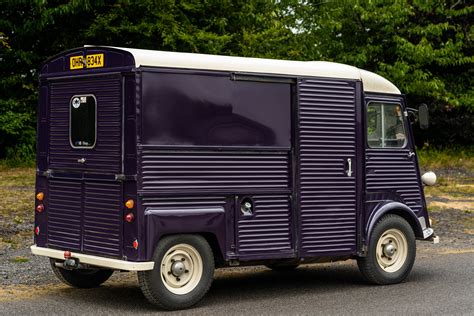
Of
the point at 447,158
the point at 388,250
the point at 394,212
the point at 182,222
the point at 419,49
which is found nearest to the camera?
the point at 182,222

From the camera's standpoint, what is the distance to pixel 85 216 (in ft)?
31.2

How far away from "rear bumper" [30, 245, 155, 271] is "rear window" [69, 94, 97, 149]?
3.69 feet

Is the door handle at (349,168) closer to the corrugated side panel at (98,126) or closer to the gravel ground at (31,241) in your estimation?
the corrugated side panel at (98,126)

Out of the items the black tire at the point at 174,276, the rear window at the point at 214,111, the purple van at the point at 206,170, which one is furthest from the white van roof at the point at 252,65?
the black tire at the point at 174,276

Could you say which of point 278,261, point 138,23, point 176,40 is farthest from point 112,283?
point 138,23

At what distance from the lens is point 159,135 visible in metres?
9.00

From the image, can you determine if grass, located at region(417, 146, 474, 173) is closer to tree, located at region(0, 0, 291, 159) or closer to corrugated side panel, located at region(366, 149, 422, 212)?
tree, located at region(0, 0, 291, 159)

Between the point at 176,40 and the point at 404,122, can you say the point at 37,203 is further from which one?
the point at 176,40

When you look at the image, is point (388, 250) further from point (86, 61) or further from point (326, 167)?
point (86, 61)

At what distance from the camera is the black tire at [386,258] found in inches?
418

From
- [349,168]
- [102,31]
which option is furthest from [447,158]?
[349,168]

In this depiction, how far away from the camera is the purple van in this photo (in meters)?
8.97

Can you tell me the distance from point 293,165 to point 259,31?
1753 centimetres

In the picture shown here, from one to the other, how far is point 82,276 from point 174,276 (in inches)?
64.1
